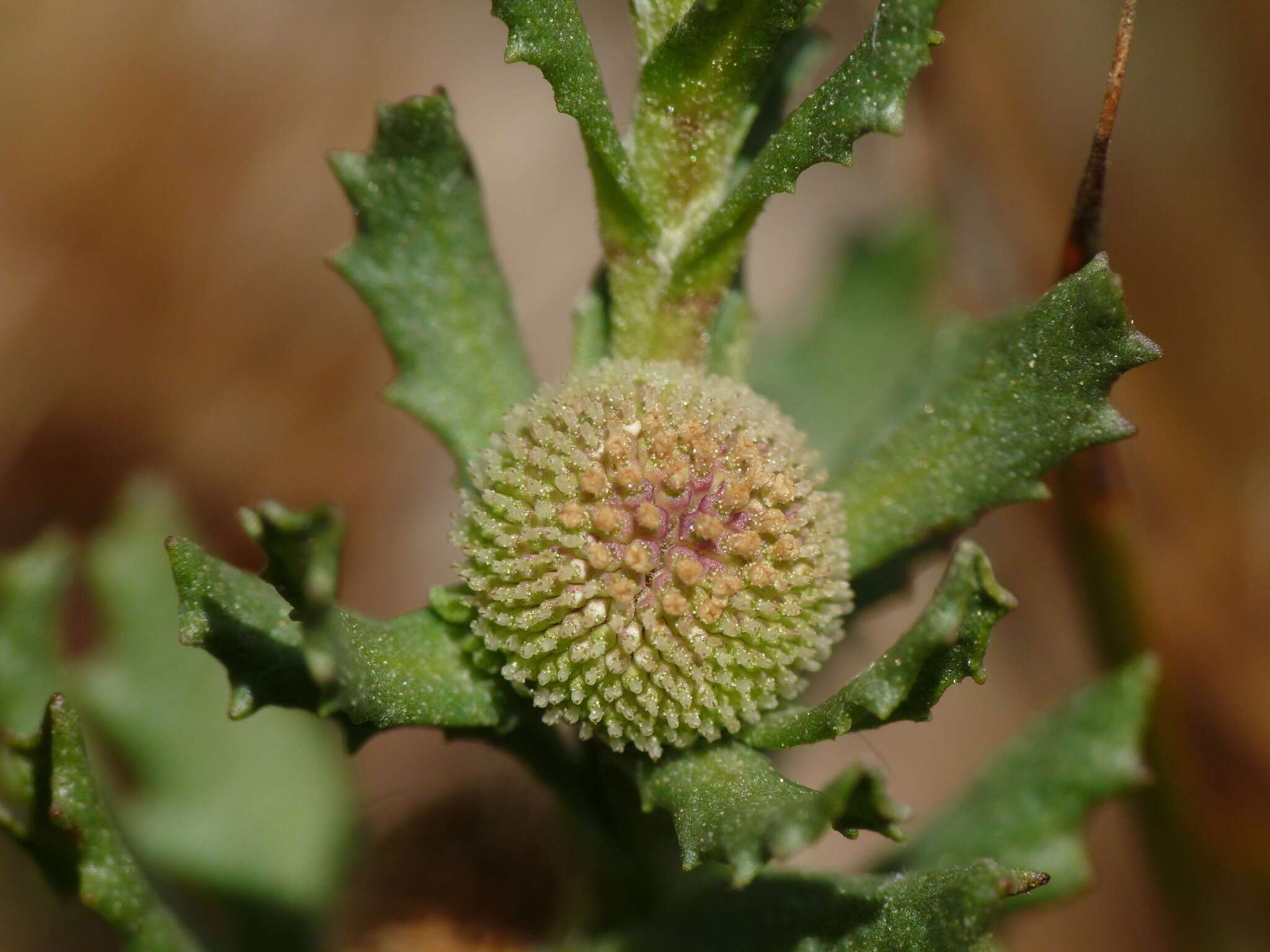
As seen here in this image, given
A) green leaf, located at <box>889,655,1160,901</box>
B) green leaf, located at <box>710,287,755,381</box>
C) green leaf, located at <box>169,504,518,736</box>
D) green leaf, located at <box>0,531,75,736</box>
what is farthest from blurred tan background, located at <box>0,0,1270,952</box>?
green leaf, located at <box>169,504,518,736</box>

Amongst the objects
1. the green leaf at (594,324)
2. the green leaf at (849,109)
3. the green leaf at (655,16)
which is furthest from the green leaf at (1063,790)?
the green leaf at (655,16)

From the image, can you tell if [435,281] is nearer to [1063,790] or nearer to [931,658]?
[931,658]

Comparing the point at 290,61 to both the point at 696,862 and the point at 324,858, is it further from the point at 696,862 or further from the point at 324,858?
the point at 696,862

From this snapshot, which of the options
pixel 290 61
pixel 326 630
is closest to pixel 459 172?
pixel 326 630

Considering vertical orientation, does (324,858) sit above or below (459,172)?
below

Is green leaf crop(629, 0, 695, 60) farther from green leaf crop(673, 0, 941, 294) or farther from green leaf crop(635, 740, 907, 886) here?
green leaf crop(635, 740, 907, 886)

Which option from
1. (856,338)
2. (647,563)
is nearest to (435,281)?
(647,563)
